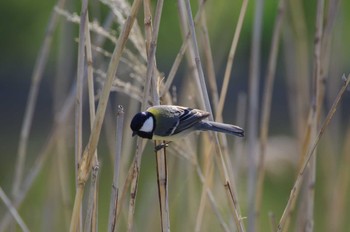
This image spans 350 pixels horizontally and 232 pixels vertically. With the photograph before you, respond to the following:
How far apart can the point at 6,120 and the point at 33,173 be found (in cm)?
661

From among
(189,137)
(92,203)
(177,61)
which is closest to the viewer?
(92,203)

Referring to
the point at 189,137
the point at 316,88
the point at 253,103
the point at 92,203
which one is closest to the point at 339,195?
the point at 253,103

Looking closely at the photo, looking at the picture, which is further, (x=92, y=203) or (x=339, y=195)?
(x=339, y=195)

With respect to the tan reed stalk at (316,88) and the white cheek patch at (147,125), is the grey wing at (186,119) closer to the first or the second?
the white cheek patch at (147,125)

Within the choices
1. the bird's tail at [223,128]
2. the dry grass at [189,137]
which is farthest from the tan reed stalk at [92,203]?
the bird's tail at [223,128]

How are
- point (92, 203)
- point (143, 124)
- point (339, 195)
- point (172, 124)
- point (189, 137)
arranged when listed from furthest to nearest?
point (339, 195), point (189, 137), point (172, 124), point (143, 124), point (92, 203)

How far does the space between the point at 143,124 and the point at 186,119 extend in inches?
10.6

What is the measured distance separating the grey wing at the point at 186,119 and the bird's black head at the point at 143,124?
19cm

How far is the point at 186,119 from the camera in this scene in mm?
3242

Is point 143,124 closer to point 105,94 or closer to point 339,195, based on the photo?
point 105,94

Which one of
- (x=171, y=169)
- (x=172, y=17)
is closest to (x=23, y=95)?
(x=172, y=17)

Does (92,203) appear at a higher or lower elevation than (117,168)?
lower

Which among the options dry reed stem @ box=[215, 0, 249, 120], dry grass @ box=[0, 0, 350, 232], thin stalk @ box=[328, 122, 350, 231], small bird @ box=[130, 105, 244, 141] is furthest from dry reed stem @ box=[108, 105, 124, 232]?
thin stalk @ box=[328, 122, 350, 231]

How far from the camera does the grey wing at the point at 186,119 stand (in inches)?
125
